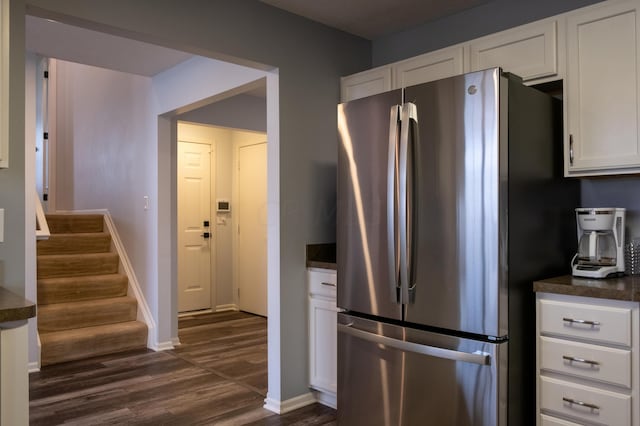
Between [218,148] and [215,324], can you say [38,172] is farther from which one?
[215,324]

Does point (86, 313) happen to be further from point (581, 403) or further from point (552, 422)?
point (581, 403)

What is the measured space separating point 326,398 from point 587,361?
1.64 m

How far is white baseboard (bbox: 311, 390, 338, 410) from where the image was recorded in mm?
2977

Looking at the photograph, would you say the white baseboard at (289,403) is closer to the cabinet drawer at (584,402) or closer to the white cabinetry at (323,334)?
the white cabinetry at (323,334)

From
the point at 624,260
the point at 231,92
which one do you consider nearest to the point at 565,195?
the point at 624,260

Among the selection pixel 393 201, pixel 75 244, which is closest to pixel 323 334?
pixel 393 201

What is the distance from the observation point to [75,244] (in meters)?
5.02

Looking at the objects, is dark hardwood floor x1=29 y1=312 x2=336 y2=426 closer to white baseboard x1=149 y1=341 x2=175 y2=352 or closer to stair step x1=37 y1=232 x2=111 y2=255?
white baseboard x1=149 y1=341 x2=175 y2=352

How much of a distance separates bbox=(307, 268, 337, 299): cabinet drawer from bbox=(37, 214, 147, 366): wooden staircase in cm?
219

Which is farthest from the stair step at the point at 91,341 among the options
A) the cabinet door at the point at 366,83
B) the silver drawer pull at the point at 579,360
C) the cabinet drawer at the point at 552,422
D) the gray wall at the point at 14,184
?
the silver drawer pull at the point at 579,360

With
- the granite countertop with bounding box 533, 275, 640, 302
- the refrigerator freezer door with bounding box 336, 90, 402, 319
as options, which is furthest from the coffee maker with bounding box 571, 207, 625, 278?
the refrigerator freezer door with bounding box 336, 90, 402, 319

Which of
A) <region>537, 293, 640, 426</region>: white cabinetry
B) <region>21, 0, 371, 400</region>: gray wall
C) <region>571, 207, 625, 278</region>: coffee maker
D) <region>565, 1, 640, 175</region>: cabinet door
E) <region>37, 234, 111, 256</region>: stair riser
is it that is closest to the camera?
<region>537, 293, 640, 426</region>: white cabinetry

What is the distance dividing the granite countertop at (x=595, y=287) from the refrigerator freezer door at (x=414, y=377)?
308mm

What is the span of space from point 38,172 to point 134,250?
8.80ft
